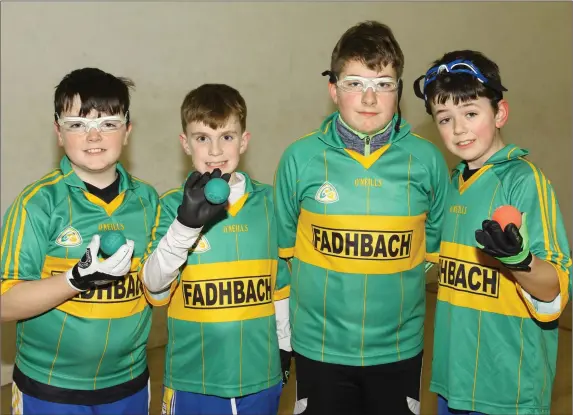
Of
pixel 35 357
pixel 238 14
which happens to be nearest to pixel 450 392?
pixel 35 357

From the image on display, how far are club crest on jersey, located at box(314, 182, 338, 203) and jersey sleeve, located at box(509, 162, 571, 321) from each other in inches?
23.6

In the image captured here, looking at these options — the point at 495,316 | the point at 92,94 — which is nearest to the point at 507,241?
the point at 495,316

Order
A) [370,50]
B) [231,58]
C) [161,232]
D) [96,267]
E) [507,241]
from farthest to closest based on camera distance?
[231,58] → [370,50] → [161,232] → [96,267] → [507,241]

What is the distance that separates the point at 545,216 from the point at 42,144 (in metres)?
2.71

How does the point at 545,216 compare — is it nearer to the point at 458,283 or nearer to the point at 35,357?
the point at 458,283

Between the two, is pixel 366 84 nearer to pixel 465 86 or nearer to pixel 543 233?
pixel 465 86

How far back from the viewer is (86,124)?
7.27 ft

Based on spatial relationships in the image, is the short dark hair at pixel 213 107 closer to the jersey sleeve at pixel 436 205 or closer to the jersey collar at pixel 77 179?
the jersey collar at pixel 77 179

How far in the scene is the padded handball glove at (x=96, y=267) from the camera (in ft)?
6.50

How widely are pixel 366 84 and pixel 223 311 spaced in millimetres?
942

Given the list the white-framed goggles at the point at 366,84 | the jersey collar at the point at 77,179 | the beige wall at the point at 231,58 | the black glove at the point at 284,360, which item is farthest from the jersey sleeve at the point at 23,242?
the beige wall at the point at 231,58

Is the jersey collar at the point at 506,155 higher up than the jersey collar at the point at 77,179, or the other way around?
the jersey collar at the point at 506,155

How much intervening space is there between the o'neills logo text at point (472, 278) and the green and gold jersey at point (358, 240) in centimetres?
16

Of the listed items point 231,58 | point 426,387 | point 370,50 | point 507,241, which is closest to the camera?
point 507,241
